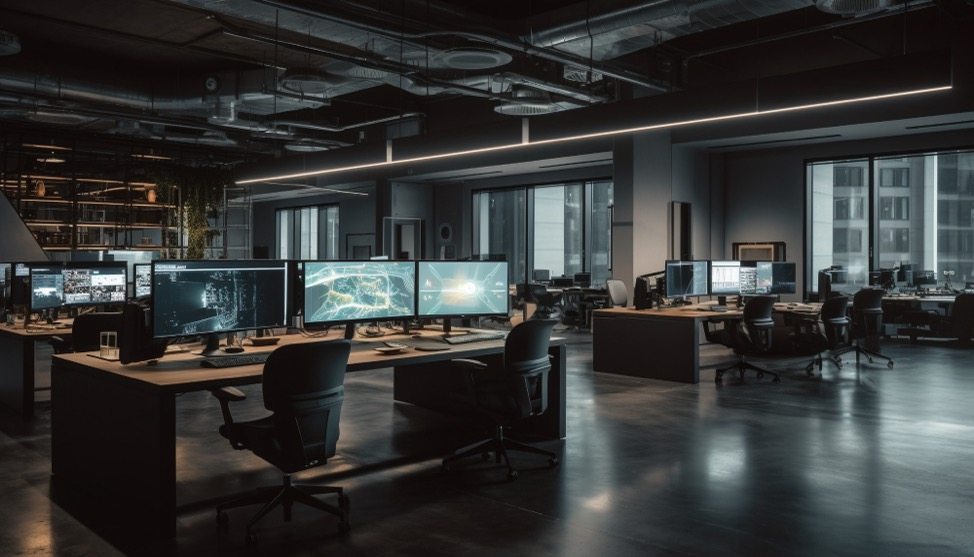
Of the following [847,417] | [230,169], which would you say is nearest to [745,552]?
[847,417]

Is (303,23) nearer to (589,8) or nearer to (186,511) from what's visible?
(589,8)

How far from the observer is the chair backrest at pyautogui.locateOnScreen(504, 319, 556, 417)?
432cm

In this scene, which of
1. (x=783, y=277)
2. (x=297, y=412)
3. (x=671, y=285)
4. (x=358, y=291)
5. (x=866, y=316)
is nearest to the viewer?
(x=297, y=412)

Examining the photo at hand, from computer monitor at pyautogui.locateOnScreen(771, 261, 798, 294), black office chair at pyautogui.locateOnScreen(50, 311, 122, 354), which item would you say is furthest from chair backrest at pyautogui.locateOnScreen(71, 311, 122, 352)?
computer monitor at pyautogui.locateOnScreen(771, 261, 798, 294)

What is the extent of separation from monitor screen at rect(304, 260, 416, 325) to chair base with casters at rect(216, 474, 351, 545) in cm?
120

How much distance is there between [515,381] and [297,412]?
1446 millimetres

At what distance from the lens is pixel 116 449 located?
3752 millimetres

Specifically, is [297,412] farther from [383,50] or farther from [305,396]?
[383,50]

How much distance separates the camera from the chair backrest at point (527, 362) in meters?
4.32

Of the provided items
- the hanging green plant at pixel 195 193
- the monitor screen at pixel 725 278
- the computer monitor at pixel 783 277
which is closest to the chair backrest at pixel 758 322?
the monitor screen at pixel 725 278

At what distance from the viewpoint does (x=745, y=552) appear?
328cm

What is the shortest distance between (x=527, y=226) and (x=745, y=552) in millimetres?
13966

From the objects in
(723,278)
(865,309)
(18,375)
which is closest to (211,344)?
(18,375)

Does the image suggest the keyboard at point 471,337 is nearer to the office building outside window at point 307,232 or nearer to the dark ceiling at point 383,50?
the dark ceiling at point 383,50
